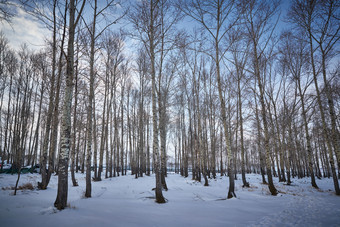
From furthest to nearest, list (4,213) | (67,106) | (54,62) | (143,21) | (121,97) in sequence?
(121,97) < (54,62) < (143,21) < (67,106) < (4,213)

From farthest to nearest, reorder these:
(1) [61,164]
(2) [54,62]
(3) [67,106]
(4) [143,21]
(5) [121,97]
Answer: (5) [121,97] → (2) [54,62] → (4) [143,21] → (3) [67,106] → (1) [61,164]

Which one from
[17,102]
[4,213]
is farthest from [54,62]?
[17,102]

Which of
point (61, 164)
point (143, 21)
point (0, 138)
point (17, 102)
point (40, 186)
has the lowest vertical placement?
point (40, 186)

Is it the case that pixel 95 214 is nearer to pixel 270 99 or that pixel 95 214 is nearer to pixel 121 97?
pixel 121 97

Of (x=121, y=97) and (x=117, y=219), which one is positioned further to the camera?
(x=121, y=97)

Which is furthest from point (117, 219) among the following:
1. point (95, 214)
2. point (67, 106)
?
point (67, 106)

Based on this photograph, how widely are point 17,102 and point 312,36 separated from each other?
27070 millimetres

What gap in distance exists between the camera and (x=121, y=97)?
18.4 metres

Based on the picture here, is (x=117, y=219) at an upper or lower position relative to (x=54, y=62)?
lower

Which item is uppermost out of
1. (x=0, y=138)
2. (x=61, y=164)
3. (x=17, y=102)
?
(x=17, y=102)

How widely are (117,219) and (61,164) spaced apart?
251 centimetres

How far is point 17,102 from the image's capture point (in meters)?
16.7

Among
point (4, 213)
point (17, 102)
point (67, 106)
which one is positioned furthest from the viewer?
point (17, 102)

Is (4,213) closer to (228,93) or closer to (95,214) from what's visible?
(95,214)
